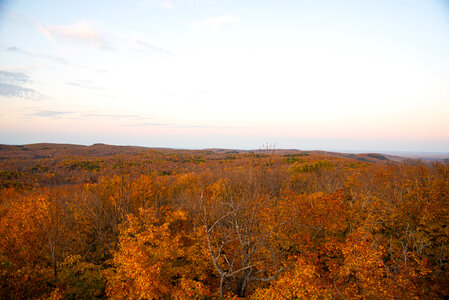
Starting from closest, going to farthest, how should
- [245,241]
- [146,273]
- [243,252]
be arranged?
[146,273]
[243,252]
[245,241]

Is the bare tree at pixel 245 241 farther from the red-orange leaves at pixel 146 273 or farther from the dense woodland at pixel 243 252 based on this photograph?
the red-orange leaves at pixel 146 273

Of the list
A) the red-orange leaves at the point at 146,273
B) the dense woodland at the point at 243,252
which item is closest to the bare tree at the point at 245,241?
the dense woodland at the point at 243,252

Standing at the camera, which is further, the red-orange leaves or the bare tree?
the bare tree

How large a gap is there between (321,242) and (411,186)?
1638 centimetres

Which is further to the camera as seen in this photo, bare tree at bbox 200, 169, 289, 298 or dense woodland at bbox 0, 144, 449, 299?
bare tree at bbox 200, 169, 289, 298

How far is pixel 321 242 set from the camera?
25422 mm

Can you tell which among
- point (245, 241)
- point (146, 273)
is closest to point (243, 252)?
point (245, 241)

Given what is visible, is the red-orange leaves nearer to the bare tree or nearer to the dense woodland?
the dense woodland

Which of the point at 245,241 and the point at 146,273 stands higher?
the point at 245,241

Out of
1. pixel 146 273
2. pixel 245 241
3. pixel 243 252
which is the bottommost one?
pixel 146 273

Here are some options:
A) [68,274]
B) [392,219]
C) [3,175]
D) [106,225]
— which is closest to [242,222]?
[68,274]

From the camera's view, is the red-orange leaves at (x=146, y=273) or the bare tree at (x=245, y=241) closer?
the red-orange leaves at (x=146, y=273)

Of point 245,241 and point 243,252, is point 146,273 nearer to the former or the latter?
point 243,252

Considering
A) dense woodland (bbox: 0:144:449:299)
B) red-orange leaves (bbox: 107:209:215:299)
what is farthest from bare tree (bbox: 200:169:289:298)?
red-orange leaves (bbox: 107:209:215:299)
